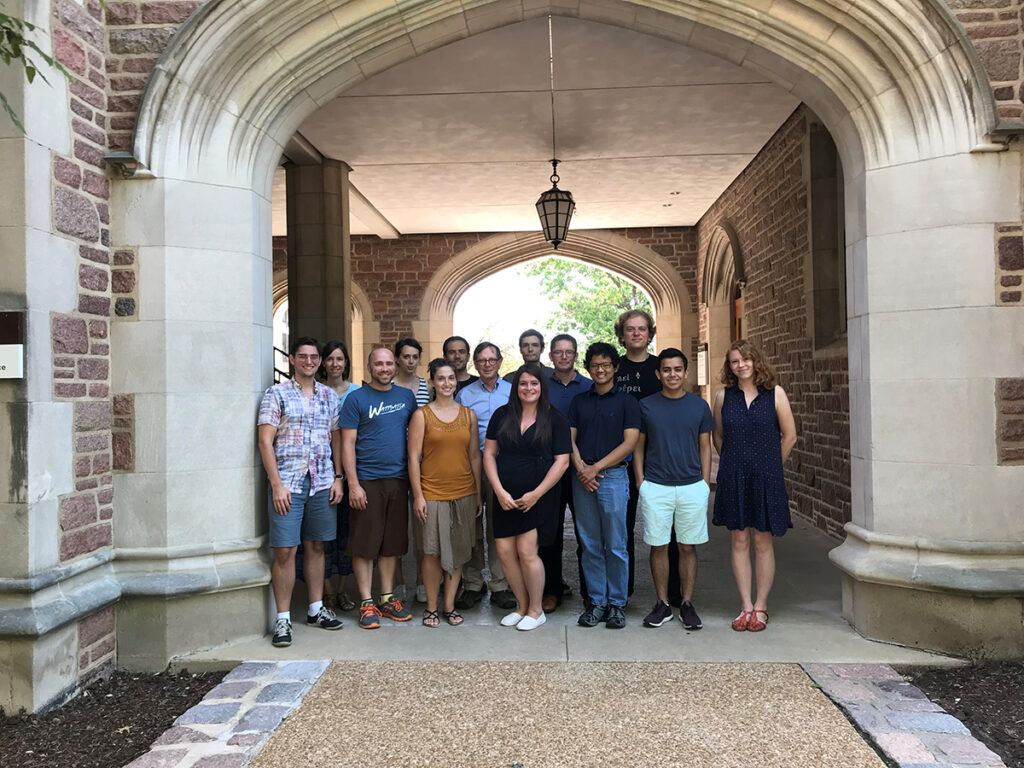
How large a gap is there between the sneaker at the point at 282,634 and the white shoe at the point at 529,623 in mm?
1052

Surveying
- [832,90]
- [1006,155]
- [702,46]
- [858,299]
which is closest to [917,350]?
[858,299]

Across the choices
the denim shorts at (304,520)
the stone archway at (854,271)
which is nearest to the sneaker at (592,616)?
the stone archway at (854,271)

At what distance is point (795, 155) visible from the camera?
6605 mm

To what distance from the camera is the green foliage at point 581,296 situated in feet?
85.3

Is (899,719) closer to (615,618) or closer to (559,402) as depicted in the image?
(615,618)

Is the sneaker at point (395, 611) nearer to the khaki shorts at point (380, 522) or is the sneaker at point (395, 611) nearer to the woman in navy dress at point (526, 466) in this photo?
the khaki shorts at point (380, 522)

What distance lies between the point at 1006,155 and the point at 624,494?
7.29 feet

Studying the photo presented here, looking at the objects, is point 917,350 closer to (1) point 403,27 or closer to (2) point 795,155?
(1) point 403,27

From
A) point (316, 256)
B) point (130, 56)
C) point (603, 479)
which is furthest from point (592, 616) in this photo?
point (316, 256)

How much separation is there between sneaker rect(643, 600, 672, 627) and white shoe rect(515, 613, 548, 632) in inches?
19.7

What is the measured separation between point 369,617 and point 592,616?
107cm

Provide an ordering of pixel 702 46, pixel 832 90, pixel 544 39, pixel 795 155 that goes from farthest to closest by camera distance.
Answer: pixel 795 155 → pixel 544 39 → pixel 702 46 → pixel 832 90

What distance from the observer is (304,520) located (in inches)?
151

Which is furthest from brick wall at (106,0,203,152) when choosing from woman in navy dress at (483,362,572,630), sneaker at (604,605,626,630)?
sneaker at (604,605,626,630)
